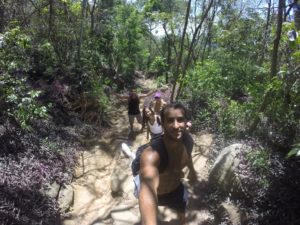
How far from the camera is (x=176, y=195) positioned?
11.0ft

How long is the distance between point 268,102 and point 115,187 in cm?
351

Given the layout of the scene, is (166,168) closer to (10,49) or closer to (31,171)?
(31,171)

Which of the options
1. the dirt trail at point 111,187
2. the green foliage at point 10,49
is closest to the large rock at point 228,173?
the dirt trail at point 111,187

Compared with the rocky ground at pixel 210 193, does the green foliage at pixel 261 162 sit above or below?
above

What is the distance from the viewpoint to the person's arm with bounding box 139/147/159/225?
1.92 meters

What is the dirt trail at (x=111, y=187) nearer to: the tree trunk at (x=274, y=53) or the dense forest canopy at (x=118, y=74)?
the dense forest canopy at (x=118, y=74)

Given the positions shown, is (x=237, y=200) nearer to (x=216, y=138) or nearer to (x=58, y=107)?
(x=216, y=138)

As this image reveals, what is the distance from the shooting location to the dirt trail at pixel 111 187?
19.2 feet

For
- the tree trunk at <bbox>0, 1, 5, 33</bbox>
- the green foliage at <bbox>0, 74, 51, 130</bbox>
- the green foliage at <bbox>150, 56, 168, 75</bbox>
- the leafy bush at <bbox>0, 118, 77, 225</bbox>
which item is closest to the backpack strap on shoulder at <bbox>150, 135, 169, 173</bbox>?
the leafy bush at <bbox>0, 118, 77, 225</bbox>

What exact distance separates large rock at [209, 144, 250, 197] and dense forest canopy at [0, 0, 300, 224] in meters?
0.72

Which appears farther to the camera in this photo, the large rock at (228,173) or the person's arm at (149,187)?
the large rock at (228,173)

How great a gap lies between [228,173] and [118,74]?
14271mm

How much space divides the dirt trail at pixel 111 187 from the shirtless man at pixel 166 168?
252 cm

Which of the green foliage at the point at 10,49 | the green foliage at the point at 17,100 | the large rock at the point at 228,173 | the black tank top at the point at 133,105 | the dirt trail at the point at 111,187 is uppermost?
the green foliage at the point at 10,49
